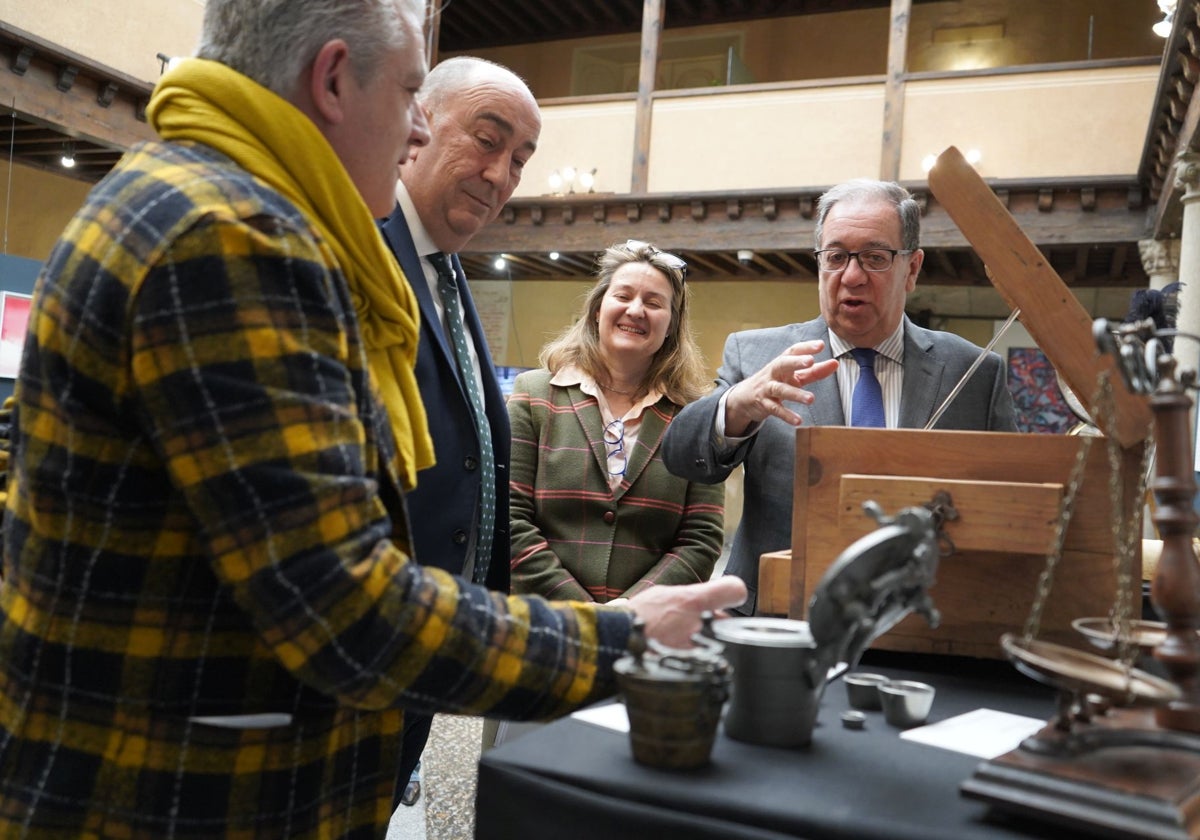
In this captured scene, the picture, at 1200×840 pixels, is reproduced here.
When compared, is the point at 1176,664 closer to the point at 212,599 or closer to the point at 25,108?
the point at 212,599

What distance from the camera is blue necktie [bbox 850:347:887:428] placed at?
2.22 metres

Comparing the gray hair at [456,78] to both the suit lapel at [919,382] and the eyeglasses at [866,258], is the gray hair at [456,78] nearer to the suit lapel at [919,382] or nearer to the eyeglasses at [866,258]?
the eyeglasses at [866,258]

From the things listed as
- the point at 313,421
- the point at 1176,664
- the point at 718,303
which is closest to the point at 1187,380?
the point at 1176,664

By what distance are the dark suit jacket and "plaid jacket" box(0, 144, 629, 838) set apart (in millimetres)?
638

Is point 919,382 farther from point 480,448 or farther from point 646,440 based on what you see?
point 480,448

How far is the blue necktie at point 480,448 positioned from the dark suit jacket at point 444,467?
0.05 ft

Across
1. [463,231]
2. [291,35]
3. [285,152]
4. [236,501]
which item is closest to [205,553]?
[236,501]

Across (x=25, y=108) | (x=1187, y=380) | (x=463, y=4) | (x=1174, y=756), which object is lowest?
(x=1174, y=756)

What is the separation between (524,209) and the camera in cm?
1220

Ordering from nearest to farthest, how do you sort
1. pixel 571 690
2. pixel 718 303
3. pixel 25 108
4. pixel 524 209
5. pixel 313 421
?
1. pixel 313 421
2. pixel 571 690
3. pixel 25 108
4. pixel 524 209
5. pixel 718 303

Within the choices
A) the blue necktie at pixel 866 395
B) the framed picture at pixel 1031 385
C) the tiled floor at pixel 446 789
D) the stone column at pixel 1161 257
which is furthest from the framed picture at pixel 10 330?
the framed picture at pixel 1031 385

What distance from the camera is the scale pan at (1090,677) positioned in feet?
3.10

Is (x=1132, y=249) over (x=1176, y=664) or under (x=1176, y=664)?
over

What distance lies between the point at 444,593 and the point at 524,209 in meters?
11.5
